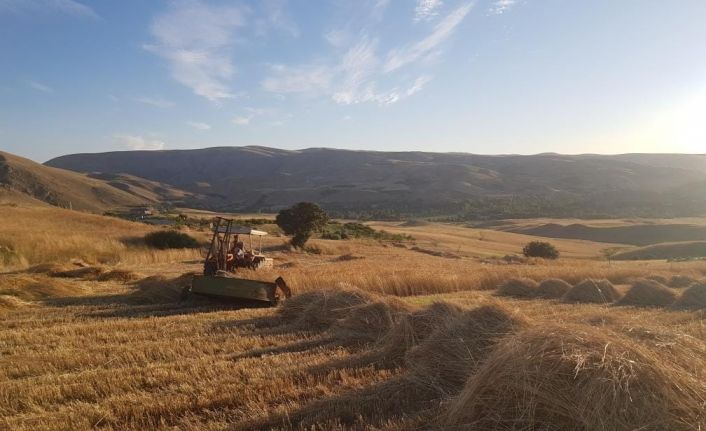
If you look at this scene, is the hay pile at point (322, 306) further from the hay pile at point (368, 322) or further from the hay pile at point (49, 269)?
the hay pile at point (49, 269)

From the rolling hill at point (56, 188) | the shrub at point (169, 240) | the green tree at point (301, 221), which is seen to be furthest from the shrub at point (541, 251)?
the rolling hill at point (56, 188)

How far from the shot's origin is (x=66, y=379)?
696 cm

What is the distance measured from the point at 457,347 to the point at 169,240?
1051 inches

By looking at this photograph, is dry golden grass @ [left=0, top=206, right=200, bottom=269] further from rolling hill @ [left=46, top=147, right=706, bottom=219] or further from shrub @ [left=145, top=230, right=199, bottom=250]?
rolling hill @ [left=46, top=147, right=706, bottom=219]

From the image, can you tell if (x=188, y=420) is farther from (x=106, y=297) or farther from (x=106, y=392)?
(x=106, y=297)

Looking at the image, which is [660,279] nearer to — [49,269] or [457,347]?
[457,347]

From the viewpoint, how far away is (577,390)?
178 inches

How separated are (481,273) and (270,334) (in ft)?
36.6

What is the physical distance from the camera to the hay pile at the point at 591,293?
14.4 metres

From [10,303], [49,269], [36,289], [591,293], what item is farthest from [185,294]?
[591,293]

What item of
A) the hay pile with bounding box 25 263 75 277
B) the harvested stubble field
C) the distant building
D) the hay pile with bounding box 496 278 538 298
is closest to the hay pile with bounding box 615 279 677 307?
the harvested stubble field

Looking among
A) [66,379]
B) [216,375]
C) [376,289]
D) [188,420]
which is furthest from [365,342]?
[376,289]

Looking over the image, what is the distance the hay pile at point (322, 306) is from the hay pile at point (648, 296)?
7.65m

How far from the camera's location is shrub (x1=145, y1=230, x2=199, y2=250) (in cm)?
2986
